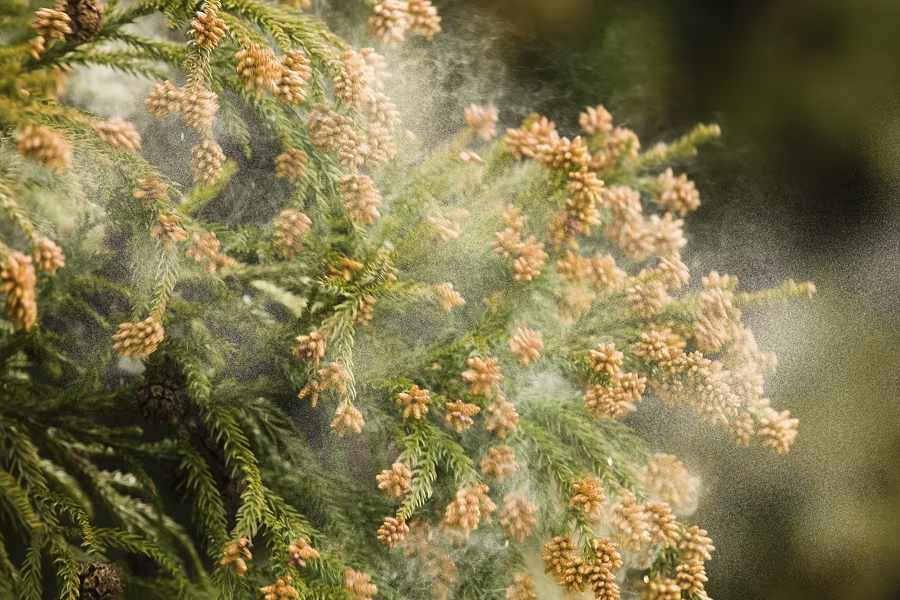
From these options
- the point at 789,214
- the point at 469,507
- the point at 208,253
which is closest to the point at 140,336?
the point at 208,253

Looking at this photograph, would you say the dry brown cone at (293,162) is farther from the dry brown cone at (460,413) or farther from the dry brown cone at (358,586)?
the dry brown cone at (358,586)

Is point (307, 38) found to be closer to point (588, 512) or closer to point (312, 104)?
point (312, 104)

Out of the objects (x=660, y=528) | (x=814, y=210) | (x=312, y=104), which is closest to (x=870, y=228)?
(x=814, y=210)

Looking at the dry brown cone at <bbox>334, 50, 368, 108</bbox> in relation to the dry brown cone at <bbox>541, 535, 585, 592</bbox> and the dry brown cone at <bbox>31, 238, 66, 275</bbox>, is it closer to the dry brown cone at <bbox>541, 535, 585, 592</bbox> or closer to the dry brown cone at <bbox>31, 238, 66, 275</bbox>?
the dry brown cone at <bbox>31, 238, 66, 275</bbox>

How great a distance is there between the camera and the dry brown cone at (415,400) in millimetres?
541

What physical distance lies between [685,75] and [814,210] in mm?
189

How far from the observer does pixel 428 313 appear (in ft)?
1.94

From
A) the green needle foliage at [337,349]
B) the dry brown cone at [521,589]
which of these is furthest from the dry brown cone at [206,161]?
the dry brown cone at [521,589]

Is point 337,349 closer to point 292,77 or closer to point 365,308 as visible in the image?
point 365,308

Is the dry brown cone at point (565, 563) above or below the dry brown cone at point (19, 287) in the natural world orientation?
above

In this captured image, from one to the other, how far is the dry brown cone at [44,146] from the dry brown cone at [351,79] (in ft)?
0.69

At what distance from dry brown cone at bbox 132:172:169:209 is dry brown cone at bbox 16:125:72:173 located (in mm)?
51

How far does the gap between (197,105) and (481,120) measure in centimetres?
26

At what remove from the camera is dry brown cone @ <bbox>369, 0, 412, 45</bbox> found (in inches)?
23.3
